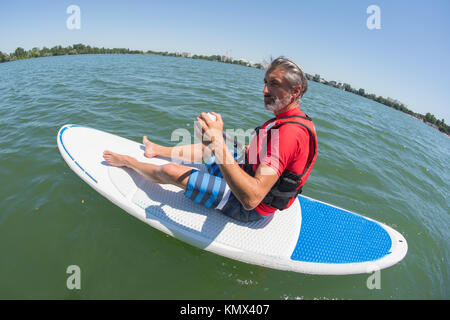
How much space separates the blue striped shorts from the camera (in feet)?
8.49

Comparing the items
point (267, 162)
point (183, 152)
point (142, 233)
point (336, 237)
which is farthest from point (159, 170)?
point (336, 237)

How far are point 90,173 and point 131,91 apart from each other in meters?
8.19

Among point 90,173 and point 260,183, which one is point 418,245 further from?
point 90,173

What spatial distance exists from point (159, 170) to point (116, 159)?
130 cm

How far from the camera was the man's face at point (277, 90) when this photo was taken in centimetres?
190

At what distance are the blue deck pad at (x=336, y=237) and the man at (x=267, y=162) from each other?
37.0 inches

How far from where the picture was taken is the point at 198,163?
3.79 m

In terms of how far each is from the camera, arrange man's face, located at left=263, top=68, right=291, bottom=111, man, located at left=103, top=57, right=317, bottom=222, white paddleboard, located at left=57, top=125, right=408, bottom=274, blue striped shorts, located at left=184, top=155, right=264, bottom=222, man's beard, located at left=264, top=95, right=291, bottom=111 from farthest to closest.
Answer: white paddleboard, located at left=57, top=125, right=408, bottom=274 → blue striped shorts, located at left=184, top=155, right=264, bottom=222 → man's beard, located at left=264, top=95, right=291, bottom=111 → man's face, located at left=263, top=68, right=291, bottom=111 → man, located at left=103, top=57, right=317, bottom=222

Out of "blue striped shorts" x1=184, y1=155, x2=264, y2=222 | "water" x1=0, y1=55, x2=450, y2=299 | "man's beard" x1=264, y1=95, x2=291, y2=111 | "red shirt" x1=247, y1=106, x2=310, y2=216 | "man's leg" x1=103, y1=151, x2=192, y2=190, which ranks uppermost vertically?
"man's beard" x1=264, y1=95, x2=291, y2=111

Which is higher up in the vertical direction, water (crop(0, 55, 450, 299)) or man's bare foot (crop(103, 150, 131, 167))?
man's bare foot (crop(103, 150, 131, 167))

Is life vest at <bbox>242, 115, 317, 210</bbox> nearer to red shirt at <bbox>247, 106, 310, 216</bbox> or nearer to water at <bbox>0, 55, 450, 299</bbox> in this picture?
red shirt at <bbox>247, 106, 310, 216</bbox>

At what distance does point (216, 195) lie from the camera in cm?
264

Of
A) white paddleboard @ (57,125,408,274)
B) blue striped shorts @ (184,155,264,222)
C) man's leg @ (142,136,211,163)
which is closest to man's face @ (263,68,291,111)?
blue striped shorts @ (184,155,264,222)

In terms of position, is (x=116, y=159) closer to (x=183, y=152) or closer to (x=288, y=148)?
(x=183, y=152)
